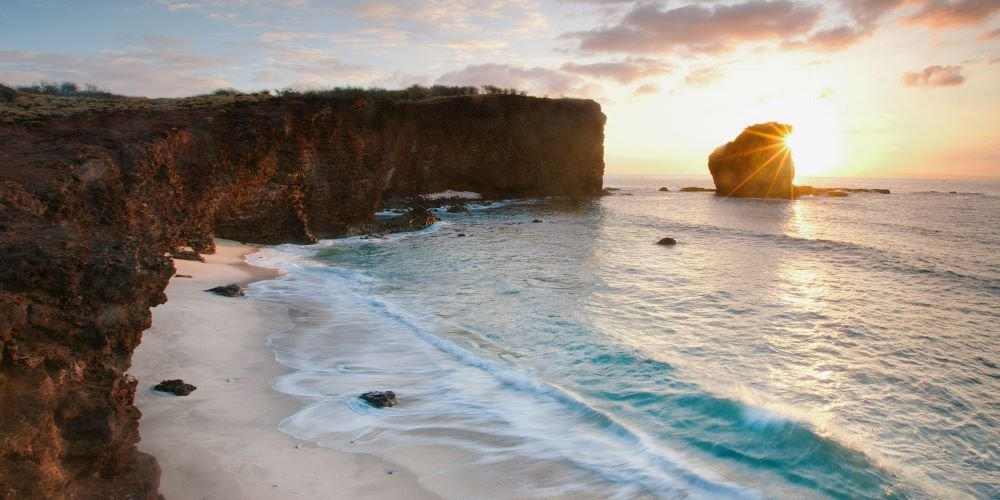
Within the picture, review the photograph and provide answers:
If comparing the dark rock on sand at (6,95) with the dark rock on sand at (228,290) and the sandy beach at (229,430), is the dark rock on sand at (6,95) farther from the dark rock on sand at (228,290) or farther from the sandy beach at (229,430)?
the sandy beach at (229,430)

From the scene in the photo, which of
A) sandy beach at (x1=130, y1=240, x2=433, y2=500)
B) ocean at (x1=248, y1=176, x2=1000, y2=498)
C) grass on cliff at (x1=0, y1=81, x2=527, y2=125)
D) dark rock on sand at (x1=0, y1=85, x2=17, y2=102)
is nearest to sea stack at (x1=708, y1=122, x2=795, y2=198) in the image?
grass on cliff at (x1=0, y1=81, x2=527, y2=125)

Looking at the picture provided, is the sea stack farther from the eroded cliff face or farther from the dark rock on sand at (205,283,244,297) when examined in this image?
the dark rock on sand at (205,283,244,297)

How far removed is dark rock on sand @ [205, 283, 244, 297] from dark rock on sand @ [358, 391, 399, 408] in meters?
6.18

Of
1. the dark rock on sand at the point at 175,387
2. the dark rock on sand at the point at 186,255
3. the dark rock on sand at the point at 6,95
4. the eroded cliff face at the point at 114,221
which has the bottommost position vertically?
the dark rock on sand at the point at 175,387

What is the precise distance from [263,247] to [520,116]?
102 feet

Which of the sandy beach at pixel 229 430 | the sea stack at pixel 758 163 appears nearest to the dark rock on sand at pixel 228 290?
the sandy beach at pixel 229 430

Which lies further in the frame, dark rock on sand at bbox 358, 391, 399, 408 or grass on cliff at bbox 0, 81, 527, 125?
grass on cliff at bbox 0, 81, 527, 125

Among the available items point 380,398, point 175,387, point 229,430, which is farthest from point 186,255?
point 229,430

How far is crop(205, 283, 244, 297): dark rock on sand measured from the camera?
11.9m

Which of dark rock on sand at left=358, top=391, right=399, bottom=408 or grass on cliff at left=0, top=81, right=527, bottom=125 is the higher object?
grass on cliff at left=0, top=81, right=527, bottom=125

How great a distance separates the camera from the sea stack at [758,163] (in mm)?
57938

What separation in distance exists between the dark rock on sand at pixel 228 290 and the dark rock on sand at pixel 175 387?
551cm

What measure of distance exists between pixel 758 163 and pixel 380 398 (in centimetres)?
6068

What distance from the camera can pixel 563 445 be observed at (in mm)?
6066
